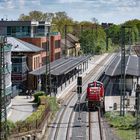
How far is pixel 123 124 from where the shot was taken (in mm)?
49438

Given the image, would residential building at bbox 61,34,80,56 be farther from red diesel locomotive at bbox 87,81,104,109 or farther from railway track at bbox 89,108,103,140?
railway track at bbox 89,108,103,140

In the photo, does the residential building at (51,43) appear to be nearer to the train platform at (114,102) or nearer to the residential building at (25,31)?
the residential building at (25,31)

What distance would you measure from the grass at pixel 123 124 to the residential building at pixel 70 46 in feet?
258

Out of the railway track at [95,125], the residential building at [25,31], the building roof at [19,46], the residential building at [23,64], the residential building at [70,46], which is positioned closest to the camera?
the railway track at [95,125]

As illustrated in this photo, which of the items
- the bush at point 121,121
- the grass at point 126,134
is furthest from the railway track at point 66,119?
the grass at point 126,134

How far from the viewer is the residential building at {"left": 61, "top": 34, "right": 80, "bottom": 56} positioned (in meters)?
134

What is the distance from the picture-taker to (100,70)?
10731cm

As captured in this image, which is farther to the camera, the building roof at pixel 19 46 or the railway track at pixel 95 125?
the building roof at pixel 19 46

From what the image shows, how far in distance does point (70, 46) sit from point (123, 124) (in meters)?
91.6

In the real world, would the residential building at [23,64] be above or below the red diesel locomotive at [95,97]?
above

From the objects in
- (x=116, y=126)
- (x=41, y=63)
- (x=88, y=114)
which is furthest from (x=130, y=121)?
(x=41, y=63)

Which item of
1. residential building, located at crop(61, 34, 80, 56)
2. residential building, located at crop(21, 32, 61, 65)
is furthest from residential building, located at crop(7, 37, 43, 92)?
residential building, located at crop(61, 34, 80, 56)

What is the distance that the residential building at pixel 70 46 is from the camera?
134025 millimetres

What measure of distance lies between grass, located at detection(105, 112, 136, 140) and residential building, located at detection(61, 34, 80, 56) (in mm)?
78582
